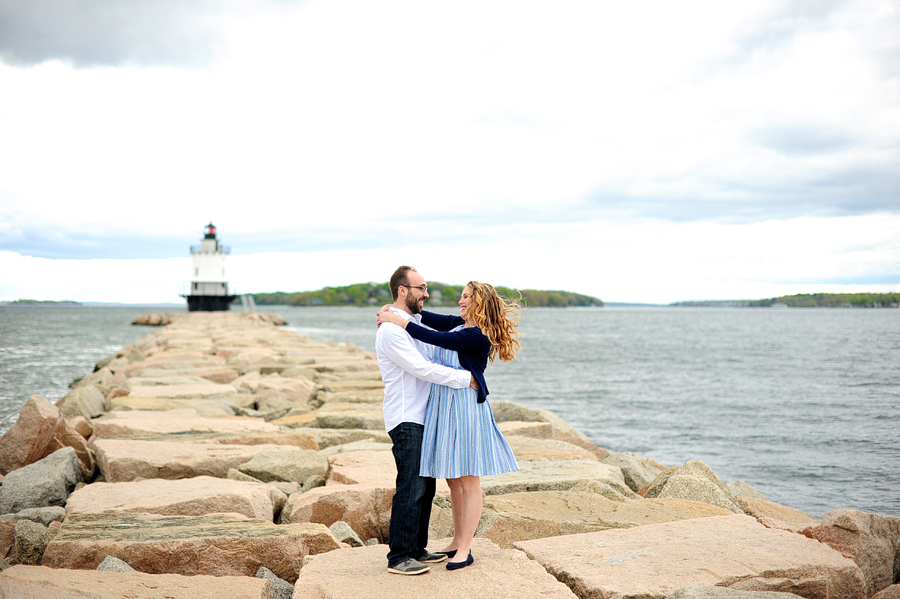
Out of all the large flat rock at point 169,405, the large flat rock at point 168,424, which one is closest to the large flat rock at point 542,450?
the large flat rock at point 168,424

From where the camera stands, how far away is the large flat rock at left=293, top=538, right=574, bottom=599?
132 inches

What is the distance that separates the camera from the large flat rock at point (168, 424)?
7.15 metres

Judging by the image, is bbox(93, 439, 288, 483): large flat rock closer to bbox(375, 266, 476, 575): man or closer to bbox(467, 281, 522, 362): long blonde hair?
bbox(375, 266, 476, 575): man

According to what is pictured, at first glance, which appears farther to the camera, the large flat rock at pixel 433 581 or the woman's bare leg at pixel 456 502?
the woman's bare leg at pixel 456 502

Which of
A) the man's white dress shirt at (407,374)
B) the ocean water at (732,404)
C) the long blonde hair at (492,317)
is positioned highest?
the long blonde hair at (492,317)

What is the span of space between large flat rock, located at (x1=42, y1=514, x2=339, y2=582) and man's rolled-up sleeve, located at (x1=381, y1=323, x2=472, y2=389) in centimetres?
146

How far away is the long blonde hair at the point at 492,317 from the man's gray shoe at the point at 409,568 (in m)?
1.18

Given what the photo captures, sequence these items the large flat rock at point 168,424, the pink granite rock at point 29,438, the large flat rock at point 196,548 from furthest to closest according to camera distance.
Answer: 1. the large flat rock at point 168,424
2. the pink granite rock at point 29,438
3. the large flat rock at point 196,548

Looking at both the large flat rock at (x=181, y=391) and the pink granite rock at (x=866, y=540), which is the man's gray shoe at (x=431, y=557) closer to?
the pink granite rock at (x=866, y=540)

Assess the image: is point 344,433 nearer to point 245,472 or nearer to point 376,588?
point 245,472

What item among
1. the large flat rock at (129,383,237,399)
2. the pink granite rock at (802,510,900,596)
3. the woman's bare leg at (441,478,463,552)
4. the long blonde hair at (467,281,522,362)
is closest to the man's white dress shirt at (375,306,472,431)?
the long blonde hair at (467,281,522,362)

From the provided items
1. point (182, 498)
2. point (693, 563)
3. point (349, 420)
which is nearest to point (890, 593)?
point (693, 563)

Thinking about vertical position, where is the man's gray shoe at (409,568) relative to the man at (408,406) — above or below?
below

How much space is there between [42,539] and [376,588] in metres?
2.45
